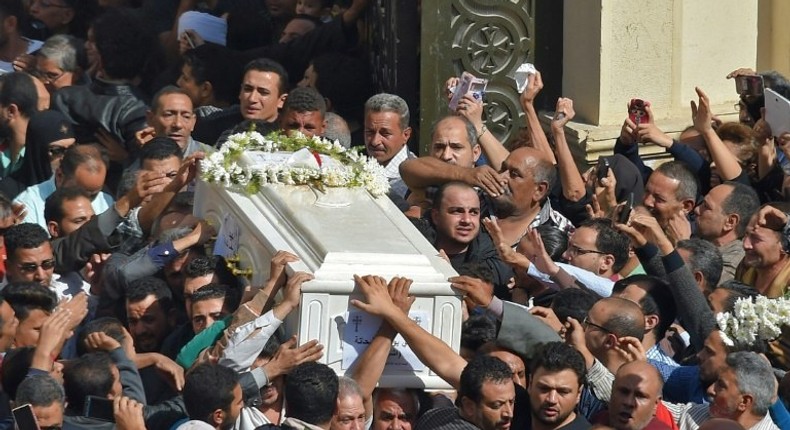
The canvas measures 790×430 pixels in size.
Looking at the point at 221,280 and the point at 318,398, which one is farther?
the point at 221,280

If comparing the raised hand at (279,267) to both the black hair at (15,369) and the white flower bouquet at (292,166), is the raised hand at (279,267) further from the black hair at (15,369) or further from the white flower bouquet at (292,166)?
the black hair at (15,369)

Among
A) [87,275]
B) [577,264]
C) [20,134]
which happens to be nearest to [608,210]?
[577,264]

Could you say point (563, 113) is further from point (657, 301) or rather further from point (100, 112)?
point (100, 112)

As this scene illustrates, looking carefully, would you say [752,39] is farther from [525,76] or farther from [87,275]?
[87,275]

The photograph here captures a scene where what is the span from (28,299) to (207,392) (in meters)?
1.78

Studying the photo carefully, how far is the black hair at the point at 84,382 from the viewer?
32.2ft

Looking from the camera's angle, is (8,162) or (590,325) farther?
(8,162)

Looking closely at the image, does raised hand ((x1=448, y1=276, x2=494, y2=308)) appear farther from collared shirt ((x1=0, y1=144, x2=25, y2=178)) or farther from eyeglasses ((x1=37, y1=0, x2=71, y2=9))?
eyeglasses ((x1=37, y1=0, x2=71, y2=9))

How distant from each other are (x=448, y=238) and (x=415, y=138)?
9.56 ft

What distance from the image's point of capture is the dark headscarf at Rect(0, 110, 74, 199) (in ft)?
44.1

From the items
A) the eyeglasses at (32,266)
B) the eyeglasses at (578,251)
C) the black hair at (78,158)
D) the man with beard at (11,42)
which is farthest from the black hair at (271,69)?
the man with beard at (11,42)

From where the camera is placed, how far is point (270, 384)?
393 inches

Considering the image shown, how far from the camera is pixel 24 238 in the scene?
37.9ft

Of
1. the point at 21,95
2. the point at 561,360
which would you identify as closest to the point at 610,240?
the point at 561,360
